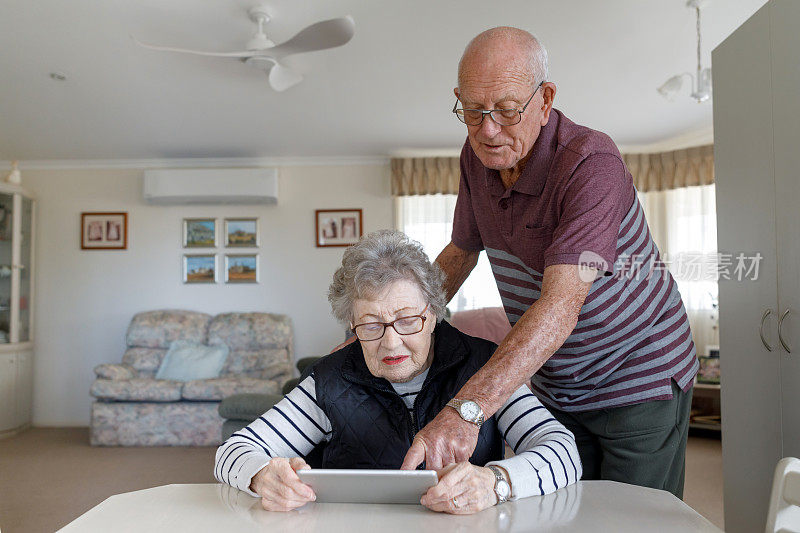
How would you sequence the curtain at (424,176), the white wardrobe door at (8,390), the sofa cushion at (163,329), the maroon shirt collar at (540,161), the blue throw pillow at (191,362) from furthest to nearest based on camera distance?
the curtain at (424,176) < the sofa cushion at (163,329) < the white wardrobe door at (8,390) < the blue throw pillow at (191,362) < the maroon shirt collar at (540,161)

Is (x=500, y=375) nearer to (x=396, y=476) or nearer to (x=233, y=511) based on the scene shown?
(x=396, y=476)

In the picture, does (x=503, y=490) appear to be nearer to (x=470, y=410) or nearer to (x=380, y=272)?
(x=470, y=410)

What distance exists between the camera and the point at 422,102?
15.0 feet

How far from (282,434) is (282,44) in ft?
6.88

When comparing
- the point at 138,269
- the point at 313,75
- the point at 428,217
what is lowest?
the point at 138,269

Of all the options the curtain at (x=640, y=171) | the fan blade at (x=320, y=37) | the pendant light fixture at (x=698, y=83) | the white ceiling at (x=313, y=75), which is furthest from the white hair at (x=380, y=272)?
the curtain at (x=640, y=171)

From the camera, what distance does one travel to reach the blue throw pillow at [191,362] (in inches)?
216

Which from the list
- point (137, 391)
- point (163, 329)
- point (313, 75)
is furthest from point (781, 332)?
point (163, 329)

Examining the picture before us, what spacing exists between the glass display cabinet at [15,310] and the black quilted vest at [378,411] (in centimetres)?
529

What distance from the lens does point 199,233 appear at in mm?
6246

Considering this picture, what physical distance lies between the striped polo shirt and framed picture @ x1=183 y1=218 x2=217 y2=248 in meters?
5.05

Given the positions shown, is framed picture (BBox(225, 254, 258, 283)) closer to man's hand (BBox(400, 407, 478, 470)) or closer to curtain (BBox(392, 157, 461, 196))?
curtain (BBox(392, 157, 461, 196))

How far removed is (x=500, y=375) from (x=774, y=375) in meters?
1.03

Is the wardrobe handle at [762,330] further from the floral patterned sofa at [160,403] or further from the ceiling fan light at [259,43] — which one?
the floral patterned sofa at [160,403]
